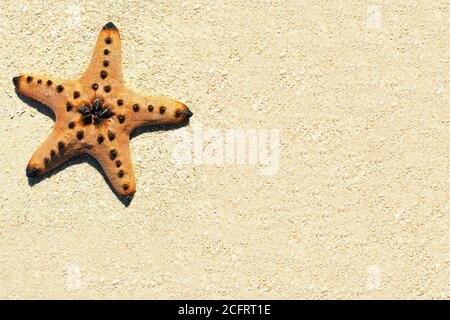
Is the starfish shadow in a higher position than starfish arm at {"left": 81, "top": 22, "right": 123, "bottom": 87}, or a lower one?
lower

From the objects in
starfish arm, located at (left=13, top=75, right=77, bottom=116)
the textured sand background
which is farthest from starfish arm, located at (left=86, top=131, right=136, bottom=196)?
starfish arm, located at (left=13, top=75, right=77, bottom=116)

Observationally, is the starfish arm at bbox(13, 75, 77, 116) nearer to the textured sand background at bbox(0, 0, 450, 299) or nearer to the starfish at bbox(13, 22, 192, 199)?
the starfish at bbox(13, 22, 192, 199)

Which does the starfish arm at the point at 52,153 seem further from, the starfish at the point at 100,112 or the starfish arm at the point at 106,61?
the starfish arm at the point at 106,61

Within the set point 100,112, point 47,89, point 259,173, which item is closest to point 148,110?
point 100,112

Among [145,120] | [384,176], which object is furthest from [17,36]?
[384,176]

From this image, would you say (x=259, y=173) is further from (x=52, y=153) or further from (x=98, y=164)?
(x=52, y=153)

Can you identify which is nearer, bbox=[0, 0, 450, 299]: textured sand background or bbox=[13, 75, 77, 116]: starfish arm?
bbox=[13, 75, 77, 116]: starfish arm

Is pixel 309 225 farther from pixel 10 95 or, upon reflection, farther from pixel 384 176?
pixel 10 95
